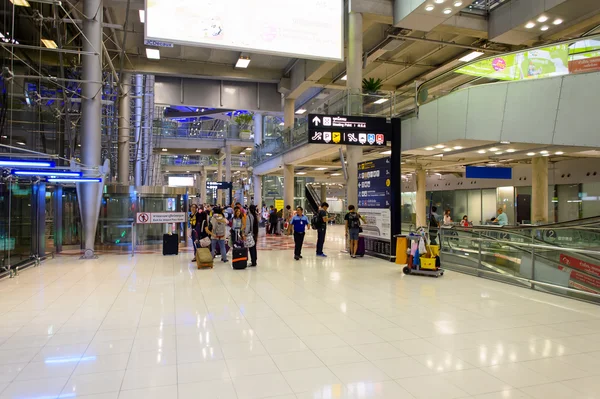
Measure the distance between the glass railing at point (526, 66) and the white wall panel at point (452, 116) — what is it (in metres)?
0.38

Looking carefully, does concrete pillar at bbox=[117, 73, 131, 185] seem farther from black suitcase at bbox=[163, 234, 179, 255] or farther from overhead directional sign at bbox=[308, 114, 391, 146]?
overhead directional sign at bbox=[308, 114, 391, 146]

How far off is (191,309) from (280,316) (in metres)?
1.43

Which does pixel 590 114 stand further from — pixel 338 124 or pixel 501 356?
pixel 501 356

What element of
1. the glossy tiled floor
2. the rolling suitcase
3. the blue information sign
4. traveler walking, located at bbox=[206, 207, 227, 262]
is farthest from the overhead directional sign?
the glossy tiled floor

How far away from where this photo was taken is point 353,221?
12336 millimetres

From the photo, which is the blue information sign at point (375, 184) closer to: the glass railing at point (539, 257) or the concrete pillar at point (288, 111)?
the glass railing at point (539, 257)

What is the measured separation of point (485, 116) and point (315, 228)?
580cm

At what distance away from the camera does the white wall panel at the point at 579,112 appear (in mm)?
10281

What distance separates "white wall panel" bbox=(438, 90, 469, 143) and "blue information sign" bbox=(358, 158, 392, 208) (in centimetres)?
166

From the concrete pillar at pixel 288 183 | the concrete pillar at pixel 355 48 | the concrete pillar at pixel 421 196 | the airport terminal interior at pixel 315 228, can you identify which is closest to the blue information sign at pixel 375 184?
the airport terminal interior at pixel 315 228

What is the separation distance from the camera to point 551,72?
10.8m

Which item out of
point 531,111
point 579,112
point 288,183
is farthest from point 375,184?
point 288,183

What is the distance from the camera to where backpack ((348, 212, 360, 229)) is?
12.3 metres

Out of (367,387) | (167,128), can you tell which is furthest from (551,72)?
(167,128)
